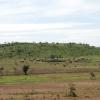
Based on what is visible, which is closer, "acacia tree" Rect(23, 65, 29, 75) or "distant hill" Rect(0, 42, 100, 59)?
"acacia tree" Rect(23, 65, 29, 75)

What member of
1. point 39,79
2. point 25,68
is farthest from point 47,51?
point 39,79

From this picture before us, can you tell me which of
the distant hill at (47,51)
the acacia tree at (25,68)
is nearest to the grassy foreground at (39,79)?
the acacia tree at (25,68)

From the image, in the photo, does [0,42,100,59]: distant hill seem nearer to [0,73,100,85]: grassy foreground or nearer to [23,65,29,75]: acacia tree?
[23,65,29,75]: acacia tree

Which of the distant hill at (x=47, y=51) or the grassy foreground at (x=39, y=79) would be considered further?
the distant hill at (x=47, y=51)

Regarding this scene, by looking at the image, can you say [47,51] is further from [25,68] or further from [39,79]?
[39,79]

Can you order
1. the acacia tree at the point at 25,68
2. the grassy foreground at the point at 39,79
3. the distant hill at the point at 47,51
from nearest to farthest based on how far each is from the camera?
the grassy foreground at the point at 39,79 < the acacia tree at the point at 25,68 < the distant hill at the point at 47,51

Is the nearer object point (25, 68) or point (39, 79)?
point (39, 79)

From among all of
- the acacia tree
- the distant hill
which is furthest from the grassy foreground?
the distant hill

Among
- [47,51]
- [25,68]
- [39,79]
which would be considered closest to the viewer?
[39,79]

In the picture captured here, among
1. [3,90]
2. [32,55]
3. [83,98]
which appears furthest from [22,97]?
[32,55]

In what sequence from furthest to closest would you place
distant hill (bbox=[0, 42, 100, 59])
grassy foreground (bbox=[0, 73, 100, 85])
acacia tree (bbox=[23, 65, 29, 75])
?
1. distant hill (bbox=[0, 42, 100, 59])
2. acacia tree (bbox=[23, 65, 29, 75])
3. grassy foreground (bbox=[0, 73, 100, 85])

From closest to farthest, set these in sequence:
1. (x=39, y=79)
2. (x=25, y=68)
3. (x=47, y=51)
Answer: (x=39, y=79)
(x=25, y=68)
(x=47, y=51)

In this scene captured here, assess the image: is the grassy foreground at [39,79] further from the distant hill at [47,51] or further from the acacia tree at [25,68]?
the distant hill at [47,51]

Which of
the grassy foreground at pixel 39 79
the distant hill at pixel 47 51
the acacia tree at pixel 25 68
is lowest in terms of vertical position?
the grassy foreground at pixel 39 79
